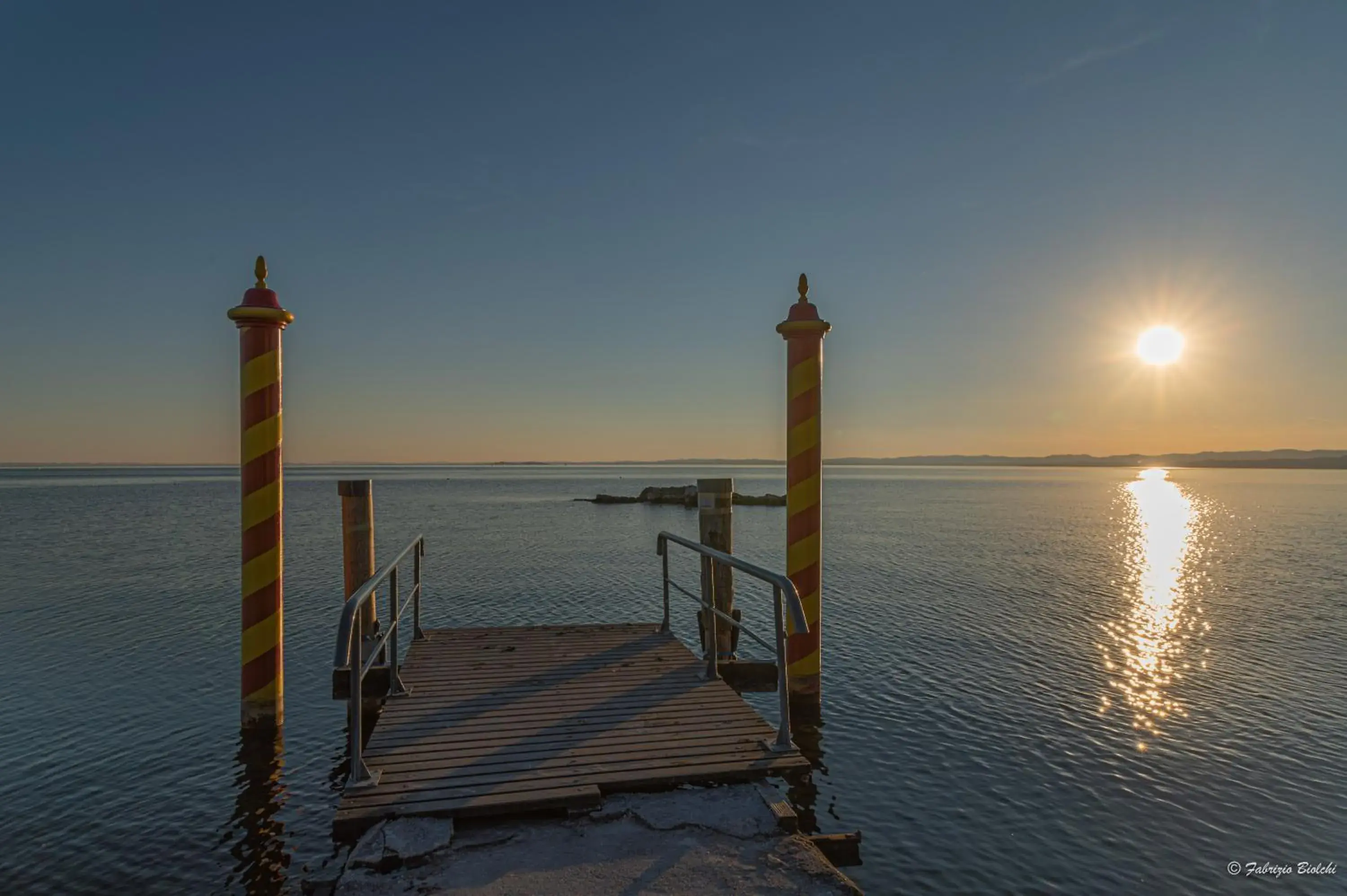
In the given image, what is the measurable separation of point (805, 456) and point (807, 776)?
11.2 ft

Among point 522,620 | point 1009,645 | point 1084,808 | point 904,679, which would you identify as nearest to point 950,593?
point 1009,645

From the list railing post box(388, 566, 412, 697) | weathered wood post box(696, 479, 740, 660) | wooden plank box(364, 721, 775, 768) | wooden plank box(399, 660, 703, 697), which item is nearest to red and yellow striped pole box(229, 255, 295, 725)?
railing post box(388, 566, 412, 697)

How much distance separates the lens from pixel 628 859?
3793mm

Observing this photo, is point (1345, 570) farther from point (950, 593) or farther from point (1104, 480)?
point (1104, 480)

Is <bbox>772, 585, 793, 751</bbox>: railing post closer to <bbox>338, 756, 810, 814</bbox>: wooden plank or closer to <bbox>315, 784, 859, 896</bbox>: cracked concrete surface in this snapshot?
<bbox>338, 756, 810, 814</bbox>: wooden plank

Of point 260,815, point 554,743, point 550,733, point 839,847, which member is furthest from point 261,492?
point 839,847

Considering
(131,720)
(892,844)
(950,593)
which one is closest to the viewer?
(892,844)

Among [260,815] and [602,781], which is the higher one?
[602,781]

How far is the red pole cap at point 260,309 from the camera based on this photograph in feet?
23.0

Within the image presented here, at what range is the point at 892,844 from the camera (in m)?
6.76

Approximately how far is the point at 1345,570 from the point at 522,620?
85.9ft

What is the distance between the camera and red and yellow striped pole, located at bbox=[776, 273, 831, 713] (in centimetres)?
788

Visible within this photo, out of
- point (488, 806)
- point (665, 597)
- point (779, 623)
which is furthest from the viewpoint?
point (665, 597)

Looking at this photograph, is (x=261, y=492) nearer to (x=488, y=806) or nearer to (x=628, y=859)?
(x=488, y=806)
